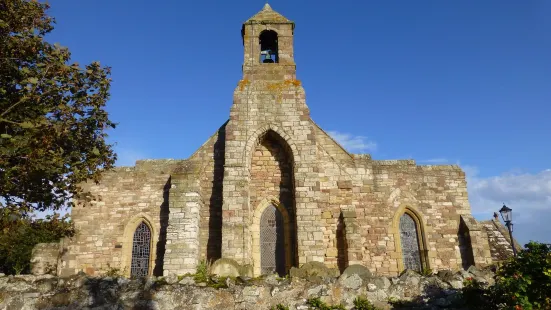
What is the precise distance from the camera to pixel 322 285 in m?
7.59

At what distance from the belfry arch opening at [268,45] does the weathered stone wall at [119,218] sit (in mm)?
5817

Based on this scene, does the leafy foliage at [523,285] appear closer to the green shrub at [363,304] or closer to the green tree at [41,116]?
the green shrub at [363,304]

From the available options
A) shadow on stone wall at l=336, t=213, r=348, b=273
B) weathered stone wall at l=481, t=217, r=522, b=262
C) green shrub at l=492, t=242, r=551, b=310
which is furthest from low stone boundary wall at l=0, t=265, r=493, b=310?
weathered stone wall at l=481, t=217, r=522, b=262

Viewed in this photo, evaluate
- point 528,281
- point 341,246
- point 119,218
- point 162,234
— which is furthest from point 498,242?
point 119,218

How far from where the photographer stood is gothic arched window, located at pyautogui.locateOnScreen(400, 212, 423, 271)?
52.3 ft

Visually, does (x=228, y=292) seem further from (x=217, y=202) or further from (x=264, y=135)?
(x=264, y=135)

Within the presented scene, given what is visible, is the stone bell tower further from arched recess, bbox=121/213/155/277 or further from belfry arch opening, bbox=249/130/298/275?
arched recess, bbox=121/213/155/277

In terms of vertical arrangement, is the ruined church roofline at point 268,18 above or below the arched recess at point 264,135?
above

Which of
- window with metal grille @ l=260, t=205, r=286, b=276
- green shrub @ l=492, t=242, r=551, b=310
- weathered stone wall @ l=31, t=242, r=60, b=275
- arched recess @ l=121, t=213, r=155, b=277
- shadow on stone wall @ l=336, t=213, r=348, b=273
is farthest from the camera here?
arched recess @ l=121, t=213, r=155, b=277

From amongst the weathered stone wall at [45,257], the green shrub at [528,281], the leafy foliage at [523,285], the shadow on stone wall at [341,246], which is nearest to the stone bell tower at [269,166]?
the shadow on stone wall at [341,246]

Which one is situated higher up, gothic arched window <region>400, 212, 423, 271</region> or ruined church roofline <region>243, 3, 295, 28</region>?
ruined church roofline <region>243, 3, 295, 28</region>

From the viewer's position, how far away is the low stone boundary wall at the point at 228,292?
289 inches

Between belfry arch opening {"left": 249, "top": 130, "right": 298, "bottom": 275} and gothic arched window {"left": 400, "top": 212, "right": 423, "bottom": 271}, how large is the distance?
4.48m

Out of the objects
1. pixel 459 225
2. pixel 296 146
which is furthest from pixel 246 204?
pixel 459 225
